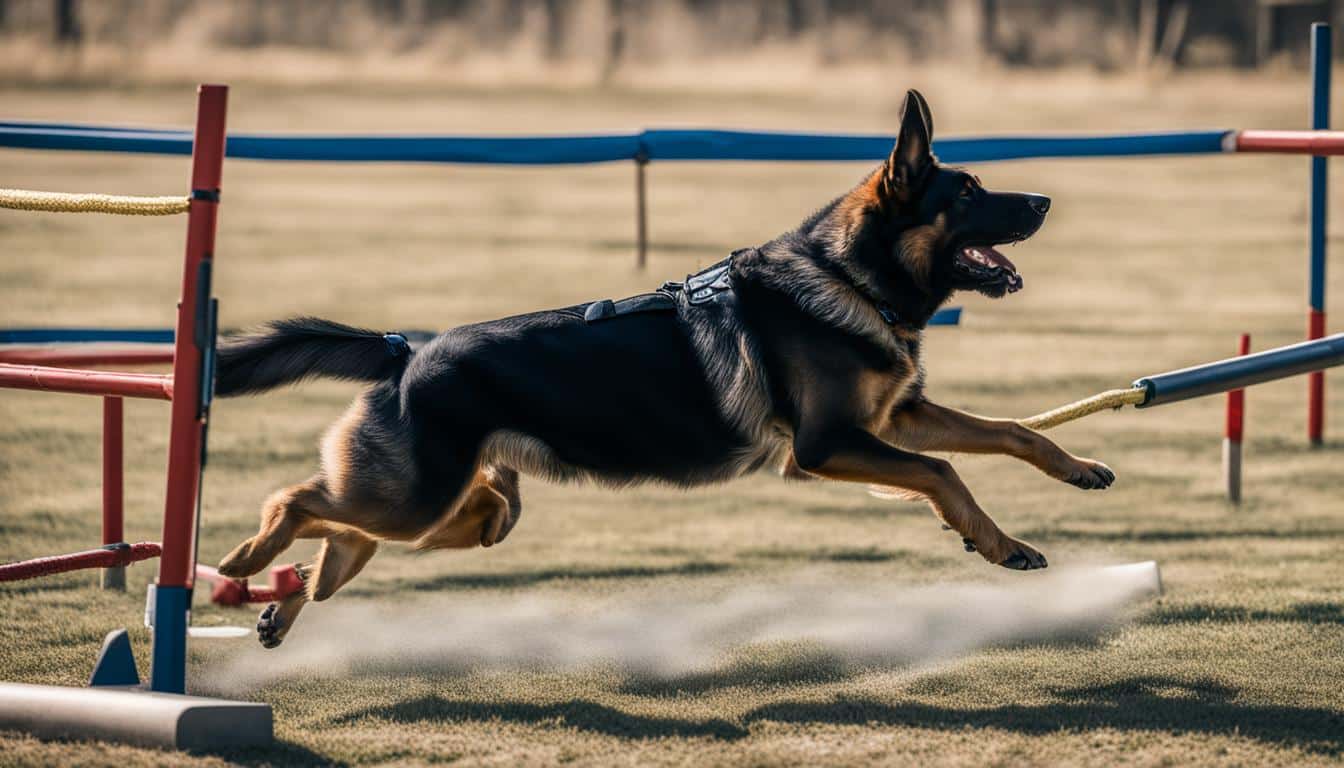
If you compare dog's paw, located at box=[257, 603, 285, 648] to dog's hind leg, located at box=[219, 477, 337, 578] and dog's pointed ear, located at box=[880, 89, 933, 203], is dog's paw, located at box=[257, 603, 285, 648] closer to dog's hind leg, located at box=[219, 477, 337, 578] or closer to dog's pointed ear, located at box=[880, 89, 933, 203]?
dog's hind leg, located at box=[219, 477, 337, 578]

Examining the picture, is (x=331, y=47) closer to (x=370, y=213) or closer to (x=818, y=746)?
(x=370, y=213)

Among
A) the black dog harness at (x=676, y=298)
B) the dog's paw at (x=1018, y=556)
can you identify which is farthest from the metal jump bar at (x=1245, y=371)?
the black dog harness at (x=676, y=298)

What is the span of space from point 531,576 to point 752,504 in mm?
1662

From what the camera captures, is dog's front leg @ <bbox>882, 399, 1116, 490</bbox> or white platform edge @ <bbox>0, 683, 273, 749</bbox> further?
dog's front leg @ <bbox>882, 399, 1116, 490</bbox>

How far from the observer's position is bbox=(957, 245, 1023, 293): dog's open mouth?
475 centimetres

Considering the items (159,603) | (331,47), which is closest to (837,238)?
(159,603)

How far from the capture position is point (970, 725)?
418 cm

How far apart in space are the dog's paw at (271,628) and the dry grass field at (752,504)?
175 millimetres

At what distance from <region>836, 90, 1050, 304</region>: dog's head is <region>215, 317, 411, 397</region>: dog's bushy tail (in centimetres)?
131

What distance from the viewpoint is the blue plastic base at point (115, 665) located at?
428 cm

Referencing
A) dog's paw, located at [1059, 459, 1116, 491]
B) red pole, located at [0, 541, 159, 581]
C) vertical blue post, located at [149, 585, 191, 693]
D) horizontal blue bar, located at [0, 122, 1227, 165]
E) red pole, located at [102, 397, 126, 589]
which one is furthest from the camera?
horizontal blue bar, located at [0, 122, 1227, 165]

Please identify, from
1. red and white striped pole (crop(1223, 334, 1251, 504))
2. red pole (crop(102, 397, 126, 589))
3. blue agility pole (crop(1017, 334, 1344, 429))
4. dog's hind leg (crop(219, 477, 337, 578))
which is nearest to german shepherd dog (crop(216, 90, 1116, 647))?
dog's hind leg (crop(219, 477, 337, 578))

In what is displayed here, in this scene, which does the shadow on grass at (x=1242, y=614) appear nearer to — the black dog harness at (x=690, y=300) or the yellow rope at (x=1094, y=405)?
the yellow rope at (x=1094, y=405)

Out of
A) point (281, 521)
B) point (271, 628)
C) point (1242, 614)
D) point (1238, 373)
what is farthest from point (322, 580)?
point (1242, 614)
